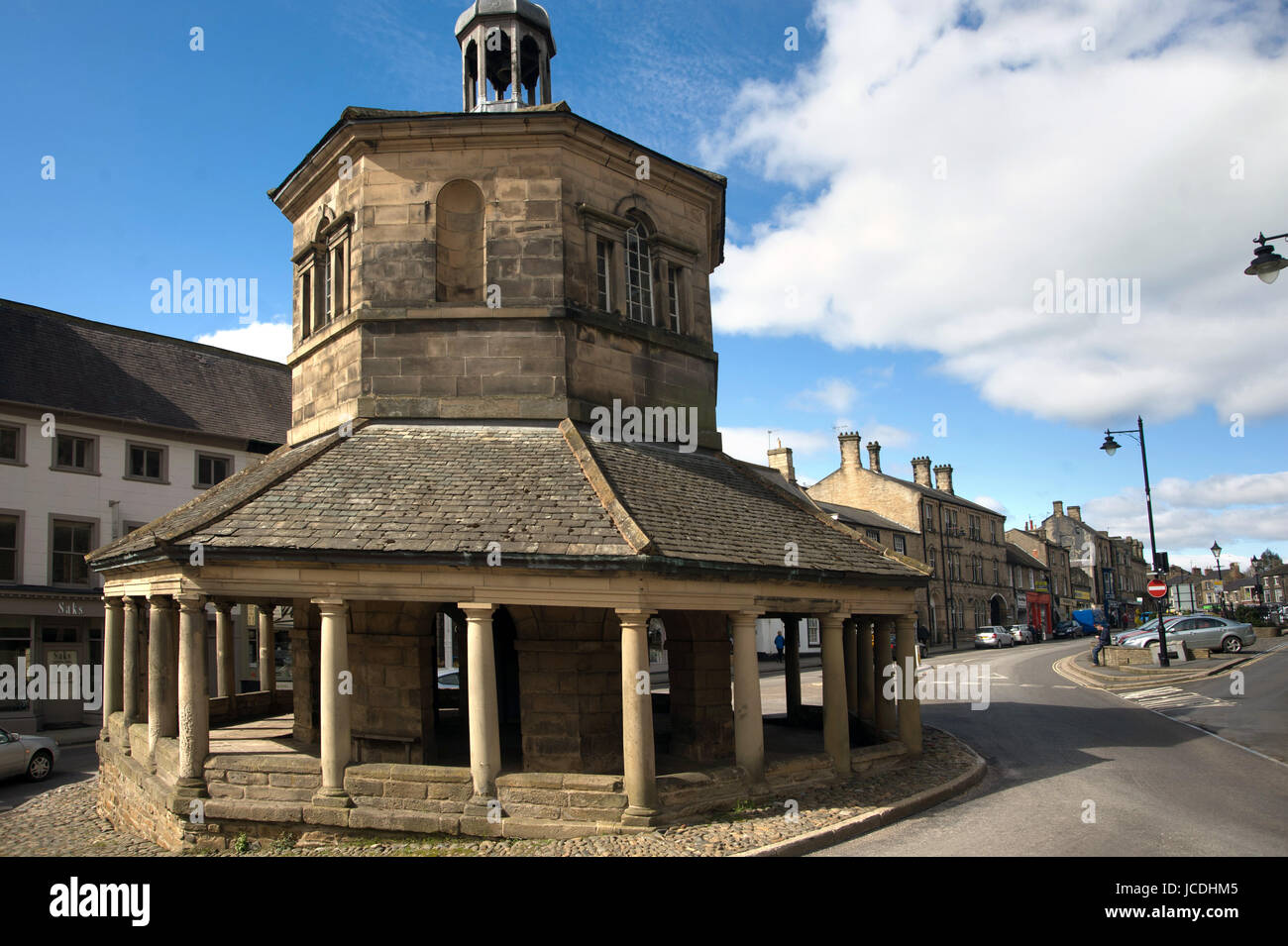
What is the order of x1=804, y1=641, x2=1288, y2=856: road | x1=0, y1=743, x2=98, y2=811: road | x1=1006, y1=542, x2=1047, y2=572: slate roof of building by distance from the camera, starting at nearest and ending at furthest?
x1=804, y1=641, x2=1288, y2=856: road < x1=0, y1=743, x2=98, y2=811: road < x1=1006, y1=542, x2=1047, y2=572: slate roof of building

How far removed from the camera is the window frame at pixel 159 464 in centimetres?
2812

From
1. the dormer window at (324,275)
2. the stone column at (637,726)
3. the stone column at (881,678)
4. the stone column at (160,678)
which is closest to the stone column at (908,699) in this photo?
the stone column at (881,678)

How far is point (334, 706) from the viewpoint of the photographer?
33.2 ft

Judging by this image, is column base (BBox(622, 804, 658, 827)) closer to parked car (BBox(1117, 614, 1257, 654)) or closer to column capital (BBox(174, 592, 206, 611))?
column capital (BBox(174, 592, 206, 611))

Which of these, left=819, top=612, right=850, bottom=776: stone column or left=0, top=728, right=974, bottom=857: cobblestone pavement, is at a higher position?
left=819, top=612, right=850, bottom=776: stone column

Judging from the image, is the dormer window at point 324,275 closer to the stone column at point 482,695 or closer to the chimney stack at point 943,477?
the stone column at point 482,695

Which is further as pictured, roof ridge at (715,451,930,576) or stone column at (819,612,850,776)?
roof ridge at (715,451,930,576)

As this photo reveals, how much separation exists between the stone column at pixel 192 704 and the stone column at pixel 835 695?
7.95 meters

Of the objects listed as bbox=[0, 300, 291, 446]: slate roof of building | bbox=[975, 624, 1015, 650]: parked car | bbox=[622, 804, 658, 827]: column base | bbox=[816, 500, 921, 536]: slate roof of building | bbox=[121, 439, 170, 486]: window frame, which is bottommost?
bbox=[975, 624, 1015, 650]: parked car

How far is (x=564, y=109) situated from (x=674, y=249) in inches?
114

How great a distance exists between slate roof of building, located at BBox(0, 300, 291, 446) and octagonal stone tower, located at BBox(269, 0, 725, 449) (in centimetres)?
1733

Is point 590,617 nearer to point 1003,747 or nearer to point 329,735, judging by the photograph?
point 329,735

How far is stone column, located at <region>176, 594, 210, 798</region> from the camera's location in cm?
1031

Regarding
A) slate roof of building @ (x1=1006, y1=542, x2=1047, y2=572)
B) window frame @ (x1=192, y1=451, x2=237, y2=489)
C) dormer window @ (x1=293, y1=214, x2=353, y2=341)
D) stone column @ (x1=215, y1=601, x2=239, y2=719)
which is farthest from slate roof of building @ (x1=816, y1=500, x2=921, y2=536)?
dormer window @ (x1=293, y1=214, x2=353, y2=341)
